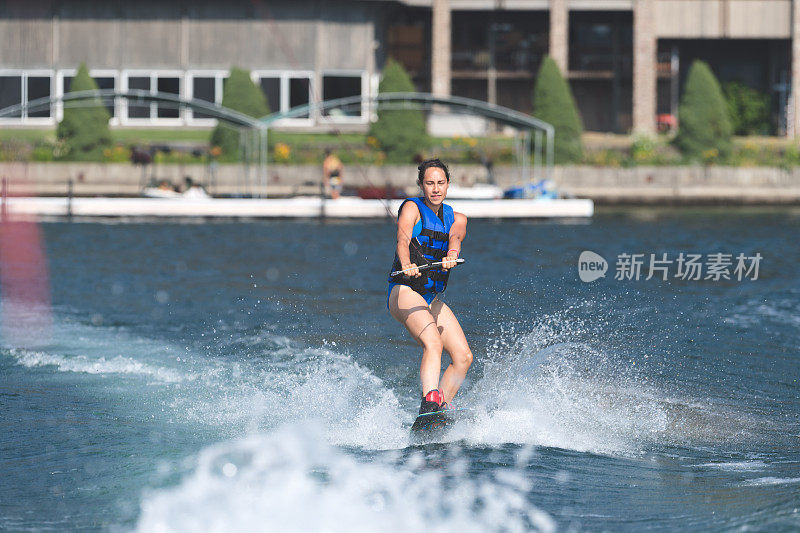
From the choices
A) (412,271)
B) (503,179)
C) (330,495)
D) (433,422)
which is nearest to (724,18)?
(503,179)

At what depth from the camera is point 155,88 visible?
5509 cm

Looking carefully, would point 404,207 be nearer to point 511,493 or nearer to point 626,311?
point 511,493

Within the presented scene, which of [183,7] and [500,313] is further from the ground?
[183,7]

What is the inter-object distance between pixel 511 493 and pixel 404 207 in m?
2.29

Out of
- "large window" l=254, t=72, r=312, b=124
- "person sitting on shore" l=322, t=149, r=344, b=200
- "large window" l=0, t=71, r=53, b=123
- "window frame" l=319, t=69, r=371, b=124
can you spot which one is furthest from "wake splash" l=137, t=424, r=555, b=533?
"large window" l=0, t=71, r=53, b=123

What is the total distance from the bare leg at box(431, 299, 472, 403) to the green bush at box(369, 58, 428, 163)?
113ft

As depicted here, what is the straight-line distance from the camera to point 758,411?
1179cm

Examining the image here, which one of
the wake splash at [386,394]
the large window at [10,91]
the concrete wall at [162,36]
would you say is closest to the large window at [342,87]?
the concrete wall at [162,36]

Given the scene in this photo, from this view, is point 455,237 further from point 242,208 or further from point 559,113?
point 559,113

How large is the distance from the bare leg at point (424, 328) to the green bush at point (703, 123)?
3691 centimetres

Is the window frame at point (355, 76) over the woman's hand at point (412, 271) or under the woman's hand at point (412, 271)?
over

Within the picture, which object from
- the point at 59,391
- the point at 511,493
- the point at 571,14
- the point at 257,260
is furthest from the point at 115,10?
the point at 511,493

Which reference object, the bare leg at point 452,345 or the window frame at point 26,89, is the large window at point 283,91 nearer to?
the window frame at point 26,89

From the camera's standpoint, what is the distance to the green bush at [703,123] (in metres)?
45.6
